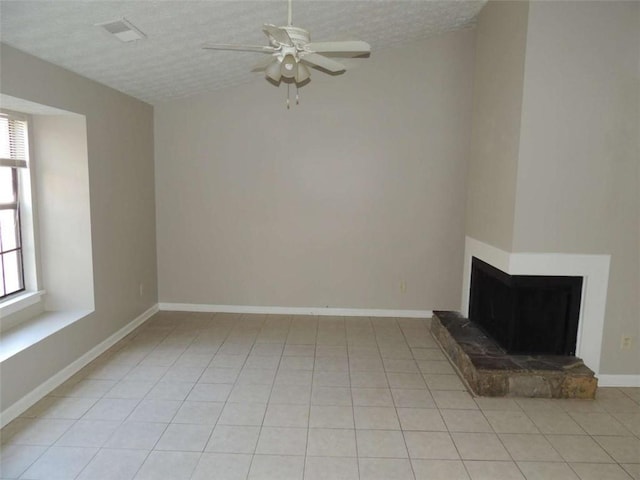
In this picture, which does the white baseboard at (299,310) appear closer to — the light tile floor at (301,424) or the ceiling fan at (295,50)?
the light tile floor at (301,424)

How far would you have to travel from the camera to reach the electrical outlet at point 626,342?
3.38 meters

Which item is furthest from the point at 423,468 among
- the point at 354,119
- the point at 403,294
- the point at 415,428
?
the point at 354,119

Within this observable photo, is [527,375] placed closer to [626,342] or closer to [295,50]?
[626,342]

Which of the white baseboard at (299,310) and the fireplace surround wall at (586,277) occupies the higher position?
the fireplace surround wall at (586,277)

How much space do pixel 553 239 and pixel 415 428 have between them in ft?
5.92

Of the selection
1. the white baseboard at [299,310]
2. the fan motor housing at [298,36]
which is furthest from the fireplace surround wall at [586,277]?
the fan motor housing at [298,36]

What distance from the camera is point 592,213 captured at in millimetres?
3217

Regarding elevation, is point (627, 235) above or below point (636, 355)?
above

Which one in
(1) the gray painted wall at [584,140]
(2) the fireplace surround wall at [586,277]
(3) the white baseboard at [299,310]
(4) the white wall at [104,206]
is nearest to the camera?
(4) the white wall at [104,206]

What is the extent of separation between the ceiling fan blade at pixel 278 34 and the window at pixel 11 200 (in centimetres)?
238

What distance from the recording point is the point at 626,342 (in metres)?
3.38

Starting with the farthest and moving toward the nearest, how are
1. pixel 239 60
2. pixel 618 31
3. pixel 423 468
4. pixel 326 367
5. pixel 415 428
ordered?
pixel 239 60 → pixel 326 367 → pixel 618 31 → pixel 415 428 → pixel 423 468

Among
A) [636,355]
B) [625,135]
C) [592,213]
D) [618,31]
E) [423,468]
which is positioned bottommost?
[423,468]

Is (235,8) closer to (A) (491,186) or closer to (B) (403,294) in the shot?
(A) (491,186)
